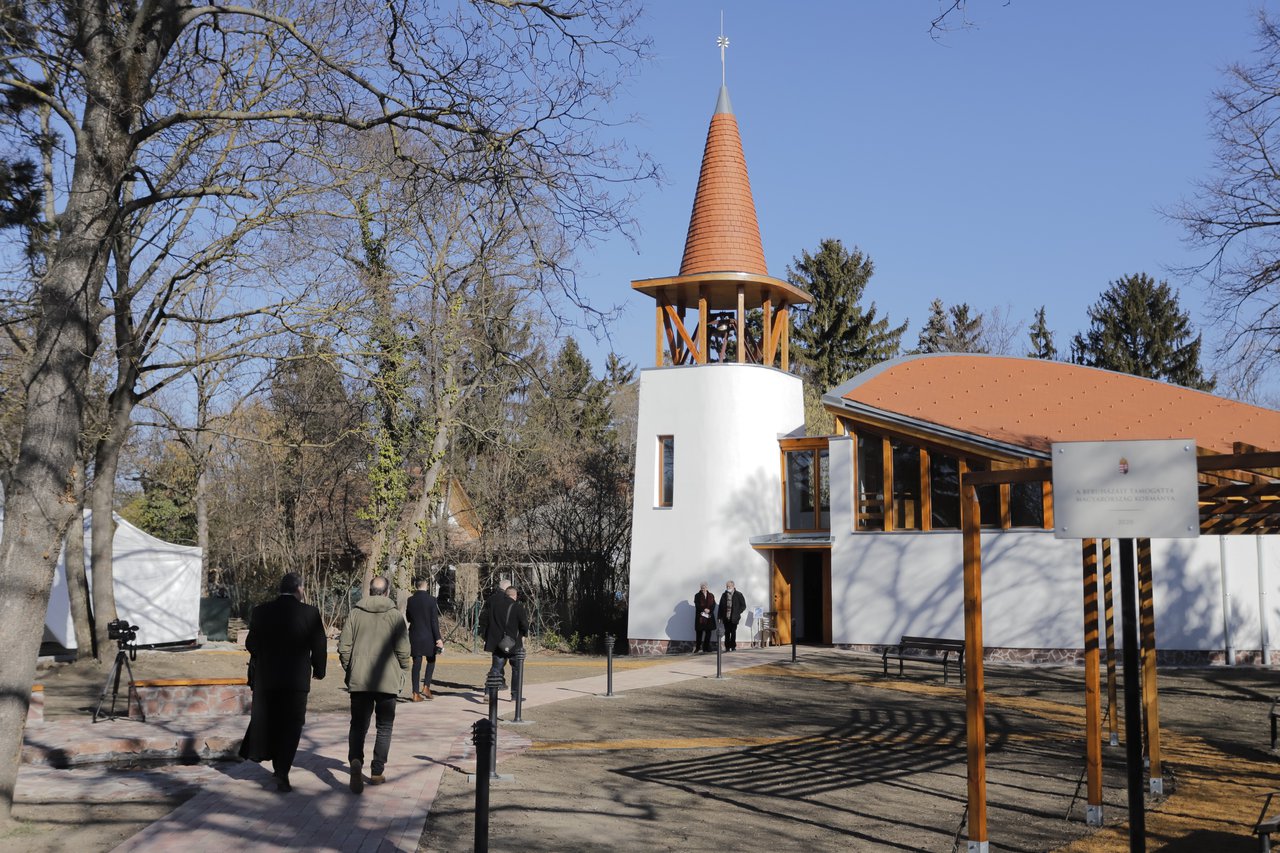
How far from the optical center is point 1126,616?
265 inches

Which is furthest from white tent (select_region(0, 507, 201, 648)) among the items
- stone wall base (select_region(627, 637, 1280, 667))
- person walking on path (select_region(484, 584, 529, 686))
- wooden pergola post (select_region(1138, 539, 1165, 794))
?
wooden pergola post (select_region(1138, 539, 1165, 794))

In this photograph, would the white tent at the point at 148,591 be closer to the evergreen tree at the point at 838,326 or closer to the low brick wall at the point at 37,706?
the low brick wall at the point at 37,706

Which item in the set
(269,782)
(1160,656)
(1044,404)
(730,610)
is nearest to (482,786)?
(269,782)

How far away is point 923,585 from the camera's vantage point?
24.3 meters

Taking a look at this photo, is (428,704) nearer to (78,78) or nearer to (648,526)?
(78,78)

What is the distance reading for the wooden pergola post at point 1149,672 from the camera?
397 inches

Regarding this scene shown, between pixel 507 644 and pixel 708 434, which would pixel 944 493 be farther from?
pixel 507 644

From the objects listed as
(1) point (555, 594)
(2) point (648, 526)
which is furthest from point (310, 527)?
(2) point (648, 526)

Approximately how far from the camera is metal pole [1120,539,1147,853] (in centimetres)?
652

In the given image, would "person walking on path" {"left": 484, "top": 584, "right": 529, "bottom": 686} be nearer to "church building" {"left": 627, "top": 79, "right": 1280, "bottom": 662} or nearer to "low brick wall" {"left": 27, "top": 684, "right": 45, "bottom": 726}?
"low brick wall" {"left": 27, "top": 684, "right": 45, "bottom": 726}

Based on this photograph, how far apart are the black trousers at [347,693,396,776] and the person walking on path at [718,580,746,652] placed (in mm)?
16173

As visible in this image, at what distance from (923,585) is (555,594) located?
13.0 meters

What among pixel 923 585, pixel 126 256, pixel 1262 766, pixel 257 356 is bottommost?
pixel 1262 766

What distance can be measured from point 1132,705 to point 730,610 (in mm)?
19611
